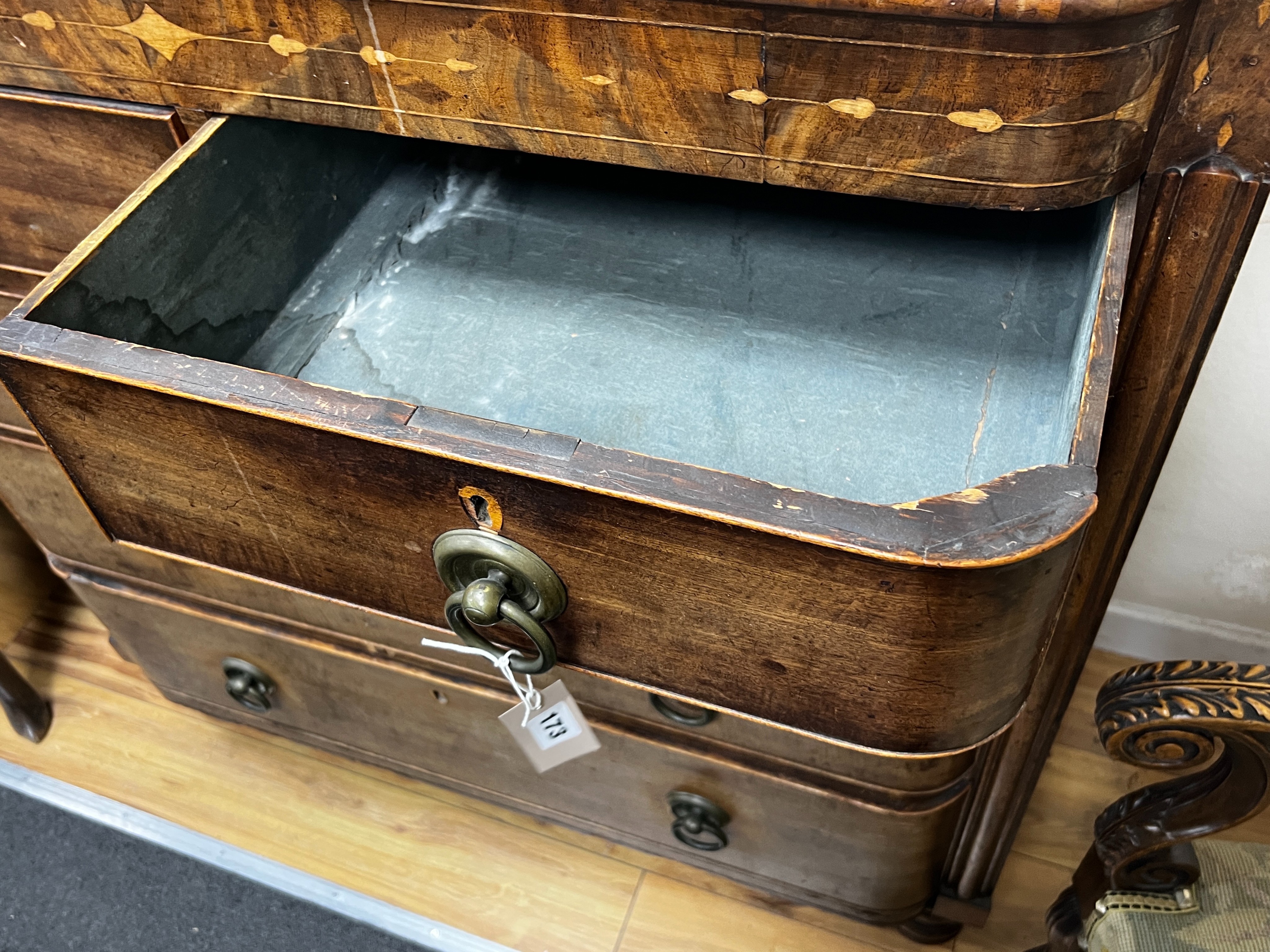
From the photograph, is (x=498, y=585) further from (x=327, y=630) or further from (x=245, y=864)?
(x=245, y=864)

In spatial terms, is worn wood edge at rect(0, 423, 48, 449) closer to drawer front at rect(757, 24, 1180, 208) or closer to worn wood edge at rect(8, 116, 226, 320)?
worn wood edge at rect(8, 116, 226, 320)

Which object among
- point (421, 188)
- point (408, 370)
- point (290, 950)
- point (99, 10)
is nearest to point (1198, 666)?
point (408, 370)

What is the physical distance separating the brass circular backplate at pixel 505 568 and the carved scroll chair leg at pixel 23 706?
2.54ft

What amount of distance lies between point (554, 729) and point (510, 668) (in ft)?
0.43

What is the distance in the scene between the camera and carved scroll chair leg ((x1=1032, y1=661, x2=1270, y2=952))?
542mm

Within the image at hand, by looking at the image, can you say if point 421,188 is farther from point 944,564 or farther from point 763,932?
point 763,932

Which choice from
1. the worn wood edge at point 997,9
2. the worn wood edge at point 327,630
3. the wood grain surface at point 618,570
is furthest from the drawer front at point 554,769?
the worn wood edge at point 997,9

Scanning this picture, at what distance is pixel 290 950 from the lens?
990 mm

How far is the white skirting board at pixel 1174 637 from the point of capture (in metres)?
1.08

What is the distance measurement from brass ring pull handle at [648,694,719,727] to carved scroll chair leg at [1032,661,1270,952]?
248 millimetres

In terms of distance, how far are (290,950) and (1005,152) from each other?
917mm

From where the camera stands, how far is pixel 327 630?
32.6 inches

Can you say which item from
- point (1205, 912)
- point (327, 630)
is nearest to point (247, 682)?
point (327, 630)

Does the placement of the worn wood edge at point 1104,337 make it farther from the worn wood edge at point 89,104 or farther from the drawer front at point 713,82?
the worn wood edge at point 89,104
